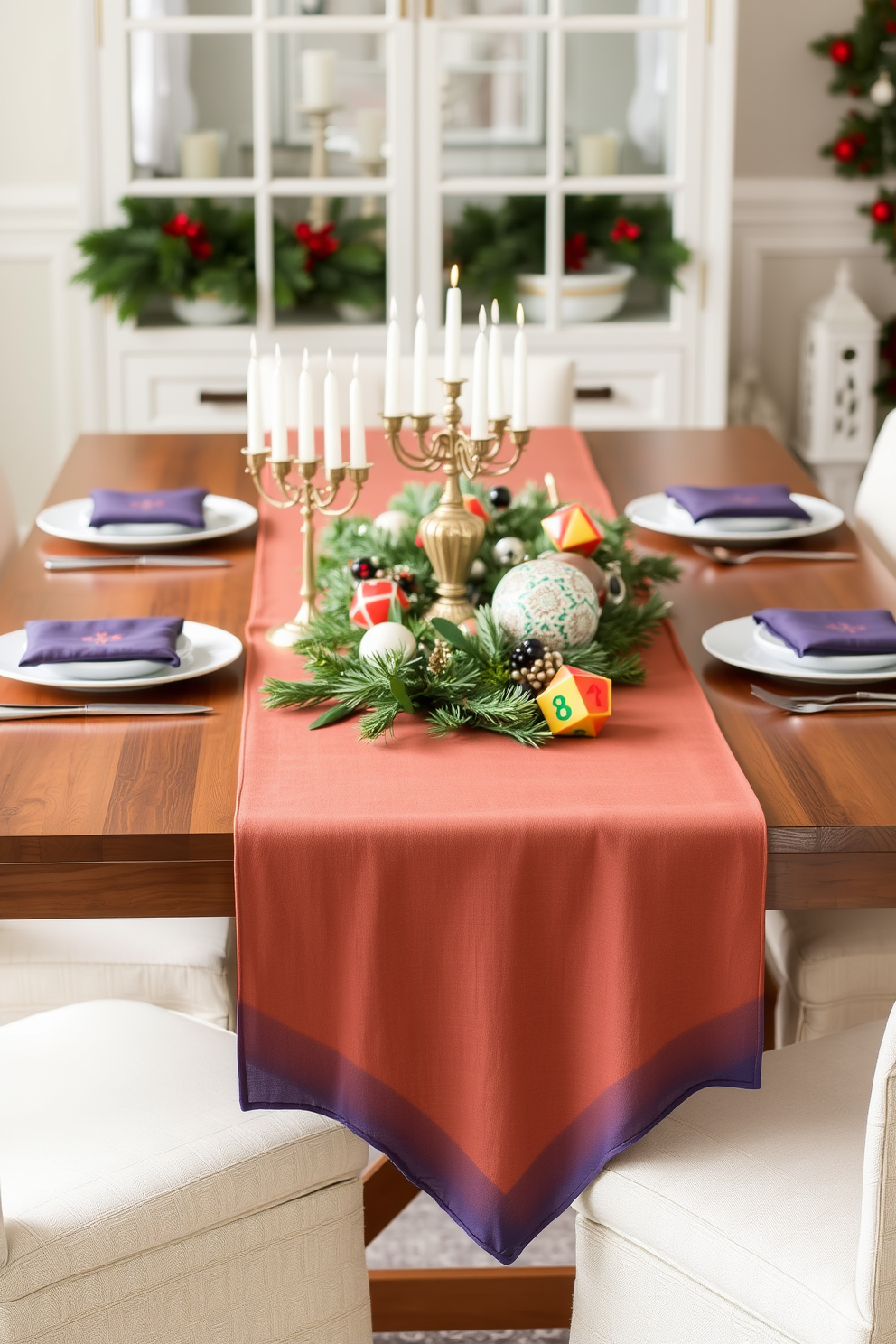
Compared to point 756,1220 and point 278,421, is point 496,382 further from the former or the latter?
point 756,1220

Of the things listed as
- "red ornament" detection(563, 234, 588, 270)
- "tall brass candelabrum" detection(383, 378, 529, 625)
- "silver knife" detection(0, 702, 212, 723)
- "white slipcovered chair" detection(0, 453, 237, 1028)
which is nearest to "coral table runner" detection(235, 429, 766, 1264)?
"silver knife" detection(0, 702, 212, 723)

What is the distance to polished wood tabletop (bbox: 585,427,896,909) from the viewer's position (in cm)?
117

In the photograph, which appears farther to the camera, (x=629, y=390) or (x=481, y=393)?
(x=629, y=390)

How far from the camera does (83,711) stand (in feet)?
4.55

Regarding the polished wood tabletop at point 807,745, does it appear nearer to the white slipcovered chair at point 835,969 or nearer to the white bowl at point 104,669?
the white slipcovered chair at point 835,969

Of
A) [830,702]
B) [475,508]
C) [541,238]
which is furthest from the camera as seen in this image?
[541,238]

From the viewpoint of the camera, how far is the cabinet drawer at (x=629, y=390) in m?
3.74

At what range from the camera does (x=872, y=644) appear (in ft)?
4.77

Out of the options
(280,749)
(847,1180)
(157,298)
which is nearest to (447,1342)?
(847,1180)

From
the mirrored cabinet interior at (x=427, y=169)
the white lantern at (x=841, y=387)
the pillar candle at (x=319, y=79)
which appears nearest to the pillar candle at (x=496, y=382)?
the mirrored cabinet interior at (x=427, y=169)

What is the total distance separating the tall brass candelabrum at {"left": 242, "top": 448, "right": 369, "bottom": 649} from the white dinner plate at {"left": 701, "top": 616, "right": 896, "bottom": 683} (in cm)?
41

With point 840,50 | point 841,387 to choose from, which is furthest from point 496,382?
point 840,50

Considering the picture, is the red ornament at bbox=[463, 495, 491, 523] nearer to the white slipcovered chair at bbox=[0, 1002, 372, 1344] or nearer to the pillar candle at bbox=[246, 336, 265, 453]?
the pillar candle at bbox=[246, 336, 265, 453]

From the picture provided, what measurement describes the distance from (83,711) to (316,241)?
2510mm
